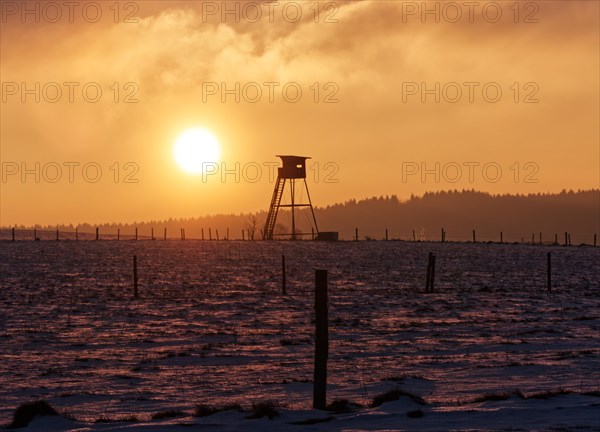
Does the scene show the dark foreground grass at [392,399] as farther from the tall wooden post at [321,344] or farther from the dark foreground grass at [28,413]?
the dark foreground grass at [28,413]

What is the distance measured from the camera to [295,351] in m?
22.5

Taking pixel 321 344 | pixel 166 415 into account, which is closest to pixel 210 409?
pixel 166 415

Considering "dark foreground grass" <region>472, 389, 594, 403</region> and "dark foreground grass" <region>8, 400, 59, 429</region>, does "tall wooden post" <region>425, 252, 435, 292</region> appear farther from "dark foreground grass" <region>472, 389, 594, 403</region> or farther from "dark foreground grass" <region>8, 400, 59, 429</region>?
"dark foreground grass" <region>8, 400, 59, 429</region>

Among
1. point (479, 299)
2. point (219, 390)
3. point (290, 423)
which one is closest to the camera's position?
point (290, 423)

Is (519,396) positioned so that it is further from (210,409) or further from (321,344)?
(210,409)

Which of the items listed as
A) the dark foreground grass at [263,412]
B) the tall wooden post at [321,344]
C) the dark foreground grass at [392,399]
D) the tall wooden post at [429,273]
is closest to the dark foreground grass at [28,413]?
the dark foreground grass at [263,412]

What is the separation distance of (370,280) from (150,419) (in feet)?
114

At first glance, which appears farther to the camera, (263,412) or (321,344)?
(321,344)

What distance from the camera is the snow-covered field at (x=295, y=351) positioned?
551 inches

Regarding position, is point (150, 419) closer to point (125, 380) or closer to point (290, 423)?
point (290, 423)

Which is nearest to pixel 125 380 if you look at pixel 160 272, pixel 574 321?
pixel 574 321

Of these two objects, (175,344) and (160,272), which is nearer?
(175,344)

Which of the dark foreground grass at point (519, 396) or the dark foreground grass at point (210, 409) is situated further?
the dark foreground grass at point (519, 396)

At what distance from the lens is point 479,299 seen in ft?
119
